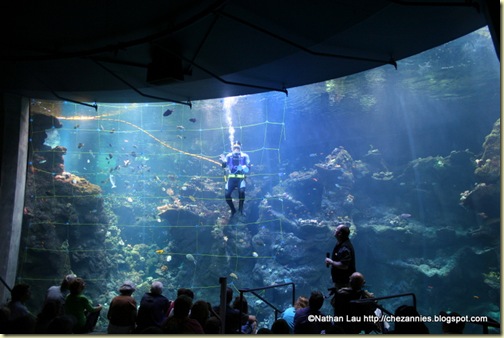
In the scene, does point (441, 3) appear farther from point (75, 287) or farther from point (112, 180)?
point (112, 180)

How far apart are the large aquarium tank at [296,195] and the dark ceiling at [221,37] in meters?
4.94

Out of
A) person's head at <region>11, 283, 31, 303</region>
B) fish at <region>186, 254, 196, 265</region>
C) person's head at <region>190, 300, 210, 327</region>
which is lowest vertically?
fish at <region>186, 254, 196, 265</region>

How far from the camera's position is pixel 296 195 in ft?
74.6

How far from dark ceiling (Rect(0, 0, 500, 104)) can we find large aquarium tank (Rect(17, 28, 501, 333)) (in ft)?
16.2

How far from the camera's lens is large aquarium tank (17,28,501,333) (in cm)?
1457

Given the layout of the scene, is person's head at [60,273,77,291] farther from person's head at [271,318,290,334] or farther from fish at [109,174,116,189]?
fish at [109,174,116,189]

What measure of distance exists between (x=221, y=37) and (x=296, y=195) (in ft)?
64.8

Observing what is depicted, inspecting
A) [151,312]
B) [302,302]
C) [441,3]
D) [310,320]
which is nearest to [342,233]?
[310,320]

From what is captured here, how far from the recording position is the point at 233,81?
4.69 m

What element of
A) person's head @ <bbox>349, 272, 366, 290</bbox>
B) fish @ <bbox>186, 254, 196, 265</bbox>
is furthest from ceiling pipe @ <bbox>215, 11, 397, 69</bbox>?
fish @ <bbox>186, 254, 196, 265</bbox>

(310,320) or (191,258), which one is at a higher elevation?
(310,320)

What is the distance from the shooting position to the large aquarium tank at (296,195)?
1457 cm

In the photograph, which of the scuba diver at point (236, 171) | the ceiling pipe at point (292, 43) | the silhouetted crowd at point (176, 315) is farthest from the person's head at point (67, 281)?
the scuba diver at point (236, 171)

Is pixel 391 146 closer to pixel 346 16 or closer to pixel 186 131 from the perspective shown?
pixel 186 131
